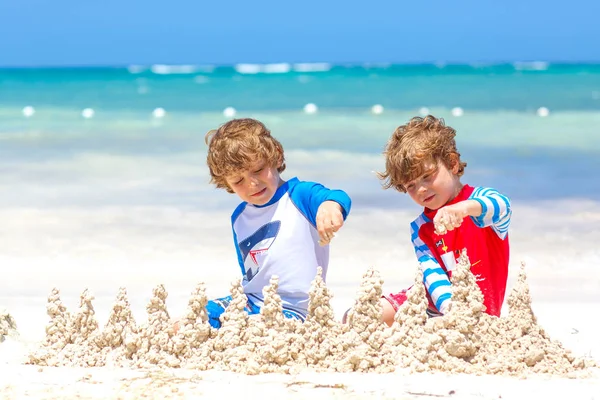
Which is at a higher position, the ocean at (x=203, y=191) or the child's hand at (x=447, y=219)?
the ocean at (x=203, y=191)

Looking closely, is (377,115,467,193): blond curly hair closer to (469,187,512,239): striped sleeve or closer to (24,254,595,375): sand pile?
(469,187,512,239): striped sleeve

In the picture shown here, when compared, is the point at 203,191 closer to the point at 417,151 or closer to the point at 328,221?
the point at 417,151

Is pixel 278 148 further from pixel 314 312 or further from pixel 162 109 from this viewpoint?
pixel 162 109

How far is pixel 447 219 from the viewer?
3430 millimetres

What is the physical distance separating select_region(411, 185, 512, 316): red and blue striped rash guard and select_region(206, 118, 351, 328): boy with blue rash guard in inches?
17.3

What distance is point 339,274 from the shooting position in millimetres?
5883

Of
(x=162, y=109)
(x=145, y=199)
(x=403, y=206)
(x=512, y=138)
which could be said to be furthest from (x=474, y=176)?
(x=162, y=109)

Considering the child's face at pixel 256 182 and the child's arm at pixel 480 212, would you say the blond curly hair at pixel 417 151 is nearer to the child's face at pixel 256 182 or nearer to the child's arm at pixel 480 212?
the child's arm at pixel 480 212

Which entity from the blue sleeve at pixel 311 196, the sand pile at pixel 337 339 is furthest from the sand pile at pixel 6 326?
the blue sleeve at pixel 311 196

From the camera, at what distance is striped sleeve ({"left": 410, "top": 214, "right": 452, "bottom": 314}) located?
3.75 meters

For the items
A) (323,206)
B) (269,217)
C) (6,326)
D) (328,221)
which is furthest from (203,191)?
(328,221)

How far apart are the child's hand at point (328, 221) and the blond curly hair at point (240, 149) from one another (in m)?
0.41

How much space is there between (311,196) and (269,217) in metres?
0.23

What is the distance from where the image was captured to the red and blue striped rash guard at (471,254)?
3865 millimetres
